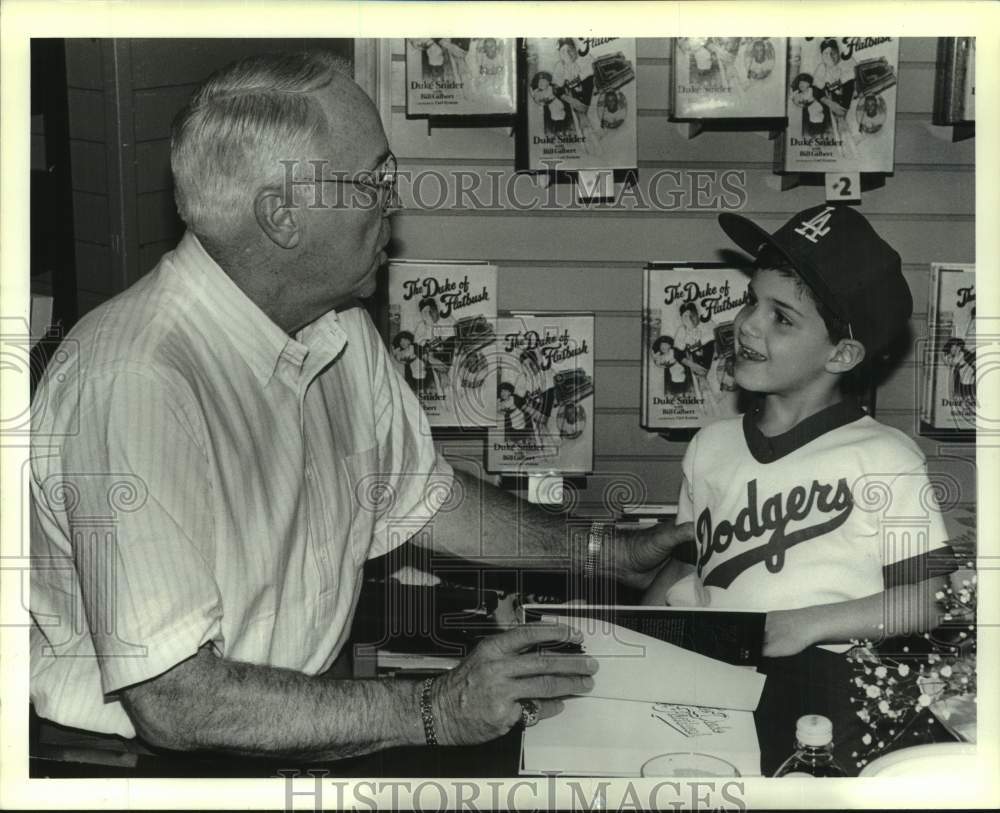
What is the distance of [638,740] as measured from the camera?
6.02 feet

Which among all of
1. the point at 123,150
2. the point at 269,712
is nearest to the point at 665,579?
the point at 269,712

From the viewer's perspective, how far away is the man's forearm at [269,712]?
1734 mm

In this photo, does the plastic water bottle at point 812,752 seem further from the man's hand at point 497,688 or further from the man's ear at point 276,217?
the man's ear at point 276,217

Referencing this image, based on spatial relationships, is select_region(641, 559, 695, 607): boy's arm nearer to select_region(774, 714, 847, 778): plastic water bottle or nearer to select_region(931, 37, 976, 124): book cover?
select_region(774, 714, 847, 778): plastic water bottle

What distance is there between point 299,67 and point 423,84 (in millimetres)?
305

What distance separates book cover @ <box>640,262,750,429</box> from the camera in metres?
2.14

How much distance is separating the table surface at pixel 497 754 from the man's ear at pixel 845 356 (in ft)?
1.67

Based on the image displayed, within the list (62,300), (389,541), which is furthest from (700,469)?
(62,300)

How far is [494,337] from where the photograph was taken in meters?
2.16

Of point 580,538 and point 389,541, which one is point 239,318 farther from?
point 580,538

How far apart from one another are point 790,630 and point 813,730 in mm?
234

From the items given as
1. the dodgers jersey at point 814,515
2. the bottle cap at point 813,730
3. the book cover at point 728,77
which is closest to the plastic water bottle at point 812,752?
the bottle cap at point 813,730

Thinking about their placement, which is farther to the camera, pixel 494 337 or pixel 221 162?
pixel 494 337

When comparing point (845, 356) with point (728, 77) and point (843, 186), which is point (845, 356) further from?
point (728, 77)
